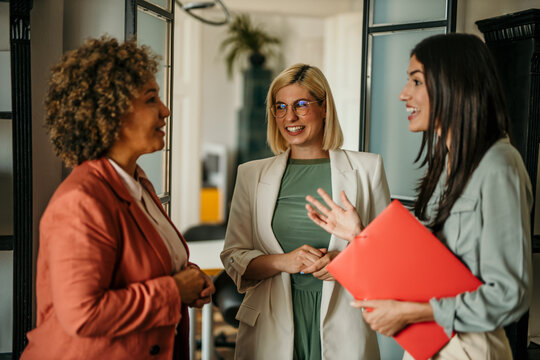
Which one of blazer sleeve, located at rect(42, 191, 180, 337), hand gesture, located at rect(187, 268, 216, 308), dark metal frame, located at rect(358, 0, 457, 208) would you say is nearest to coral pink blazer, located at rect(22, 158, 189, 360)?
blazer sleeve, located at rect(42, 191, 180, 337)

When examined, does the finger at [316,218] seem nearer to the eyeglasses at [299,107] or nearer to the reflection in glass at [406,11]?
the eyeglasses at [299,107]

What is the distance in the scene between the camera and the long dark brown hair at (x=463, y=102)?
1.26 m

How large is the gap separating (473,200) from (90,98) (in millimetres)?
1000

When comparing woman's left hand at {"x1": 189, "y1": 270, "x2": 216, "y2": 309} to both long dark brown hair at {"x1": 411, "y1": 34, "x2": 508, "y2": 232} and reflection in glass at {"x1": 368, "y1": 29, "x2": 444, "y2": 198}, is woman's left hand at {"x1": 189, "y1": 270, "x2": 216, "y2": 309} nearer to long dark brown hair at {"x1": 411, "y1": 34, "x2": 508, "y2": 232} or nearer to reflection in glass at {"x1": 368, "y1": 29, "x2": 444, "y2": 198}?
long dark brown hair at {"x1": 411, "y1": 34, "x2": 508, "y2": 232}

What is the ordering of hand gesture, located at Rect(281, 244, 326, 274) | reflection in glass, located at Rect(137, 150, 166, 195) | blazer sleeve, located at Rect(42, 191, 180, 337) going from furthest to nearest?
reflection in glass, located at Rect(137, 150, 166, 195) < hand gesture, located at Rect(281, 244, 326, 274) < blazer sleeve, located at Rect(42, 191, 180, 337)

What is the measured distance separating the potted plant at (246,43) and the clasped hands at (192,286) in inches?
218

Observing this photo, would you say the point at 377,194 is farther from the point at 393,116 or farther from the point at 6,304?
the point at 6,304

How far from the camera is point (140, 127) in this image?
1363 millimetres

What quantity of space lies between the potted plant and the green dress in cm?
500

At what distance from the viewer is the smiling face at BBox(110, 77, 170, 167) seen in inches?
53.1

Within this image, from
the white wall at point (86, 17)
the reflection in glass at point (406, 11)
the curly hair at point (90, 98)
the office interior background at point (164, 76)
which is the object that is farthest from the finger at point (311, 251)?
the reflection in glass at point (406, 11)

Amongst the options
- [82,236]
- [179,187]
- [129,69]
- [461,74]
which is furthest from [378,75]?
[179,187]

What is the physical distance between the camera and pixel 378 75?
283 centimetres

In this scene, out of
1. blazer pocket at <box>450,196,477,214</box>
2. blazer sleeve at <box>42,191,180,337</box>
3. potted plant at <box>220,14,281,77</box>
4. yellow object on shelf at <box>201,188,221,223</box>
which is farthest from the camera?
yellow object on shelf at <box>201,188,221,223</box>
